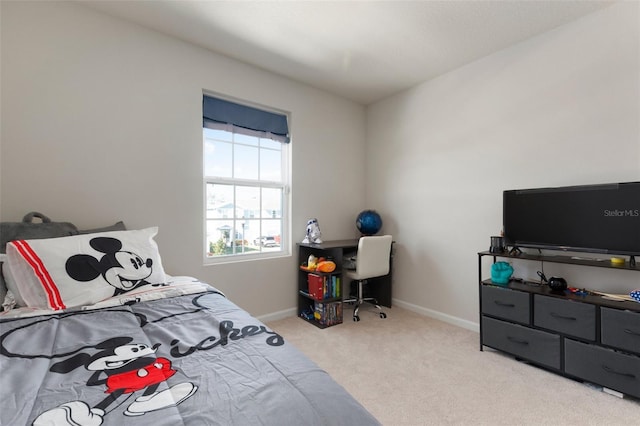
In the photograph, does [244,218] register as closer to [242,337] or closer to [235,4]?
[235,4]

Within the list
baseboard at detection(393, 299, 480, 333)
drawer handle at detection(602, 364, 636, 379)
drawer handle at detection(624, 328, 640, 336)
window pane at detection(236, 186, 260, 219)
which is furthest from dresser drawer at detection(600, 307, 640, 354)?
window pane at detection(236, 186, 260, 219)

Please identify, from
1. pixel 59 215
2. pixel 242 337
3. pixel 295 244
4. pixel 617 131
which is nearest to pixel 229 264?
pixel 295 244

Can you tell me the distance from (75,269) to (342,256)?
2.18m

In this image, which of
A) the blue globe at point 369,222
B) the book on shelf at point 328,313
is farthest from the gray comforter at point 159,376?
the blue globe at point 369,222

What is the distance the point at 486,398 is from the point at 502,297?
32.0 inches

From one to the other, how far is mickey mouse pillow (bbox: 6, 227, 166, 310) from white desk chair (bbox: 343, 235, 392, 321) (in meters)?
1.92

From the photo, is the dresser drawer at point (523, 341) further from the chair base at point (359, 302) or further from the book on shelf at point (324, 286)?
the book on shelf at point (324, 286)

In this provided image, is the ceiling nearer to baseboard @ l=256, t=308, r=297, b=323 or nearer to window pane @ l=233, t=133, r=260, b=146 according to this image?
window pane @ l=233, t=133, r=260, b=146

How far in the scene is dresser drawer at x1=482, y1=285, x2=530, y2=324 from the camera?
87.6 inches

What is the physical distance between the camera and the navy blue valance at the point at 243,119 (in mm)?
2799

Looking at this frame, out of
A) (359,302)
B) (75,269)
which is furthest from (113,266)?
(359,302)

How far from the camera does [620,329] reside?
1.81 metres

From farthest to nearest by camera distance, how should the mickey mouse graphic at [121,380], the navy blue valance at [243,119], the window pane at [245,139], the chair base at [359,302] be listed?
the chair base at [359,302] → the window pane at [245,139] → the navy blue valance at [243,119] → the mickey mouse graphic at [121,380]

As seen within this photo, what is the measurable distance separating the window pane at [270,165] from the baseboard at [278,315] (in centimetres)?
145
